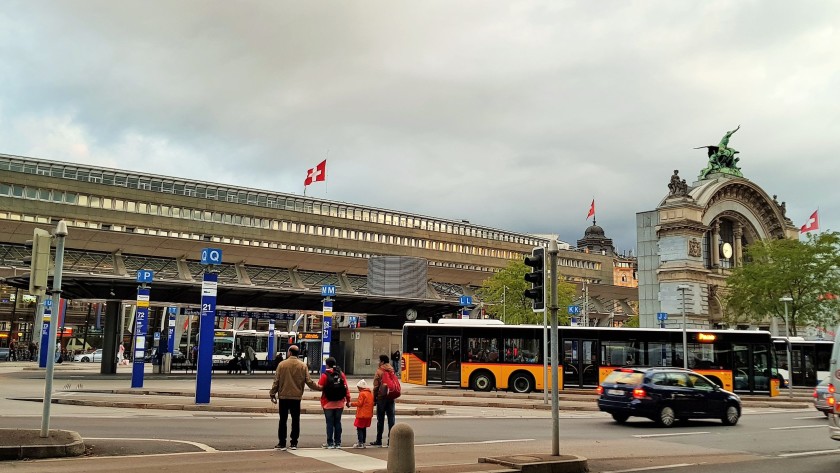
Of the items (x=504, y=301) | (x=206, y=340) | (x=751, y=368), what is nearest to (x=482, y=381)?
(x=751, y=368)

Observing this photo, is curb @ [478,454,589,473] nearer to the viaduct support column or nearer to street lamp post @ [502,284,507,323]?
the viaduct support column

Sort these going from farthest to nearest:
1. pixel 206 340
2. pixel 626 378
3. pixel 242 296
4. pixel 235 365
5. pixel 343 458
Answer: pixel 235 365 → pixel 242 296 → pixel 206 340 → pixel 626 378 → pixel 343 458

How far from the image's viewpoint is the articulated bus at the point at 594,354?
3106cm

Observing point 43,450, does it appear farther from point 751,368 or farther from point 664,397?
point 751,368

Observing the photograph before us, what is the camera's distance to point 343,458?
11.8 meters

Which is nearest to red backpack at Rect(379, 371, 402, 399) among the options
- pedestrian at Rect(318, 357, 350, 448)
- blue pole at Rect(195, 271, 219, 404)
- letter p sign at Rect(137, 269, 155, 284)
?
pedestrian at Rect(318, 357, 350, 448)

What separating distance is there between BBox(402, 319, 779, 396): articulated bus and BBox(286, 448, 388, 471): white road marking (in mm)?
19184

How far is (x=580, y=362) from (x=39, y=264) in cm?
2391

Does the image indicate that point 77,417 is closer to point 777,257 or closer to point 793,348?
point 793,348

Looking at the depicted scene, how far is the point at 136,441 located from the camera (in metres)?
13.3

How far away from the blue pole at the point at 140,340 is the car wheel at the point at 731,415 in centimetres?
2059

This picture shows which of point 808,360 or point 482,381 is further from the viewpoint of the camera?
point 808,360

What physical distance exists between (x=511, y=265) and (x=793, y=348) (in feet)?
99.3

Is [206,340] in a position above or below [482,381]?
above
